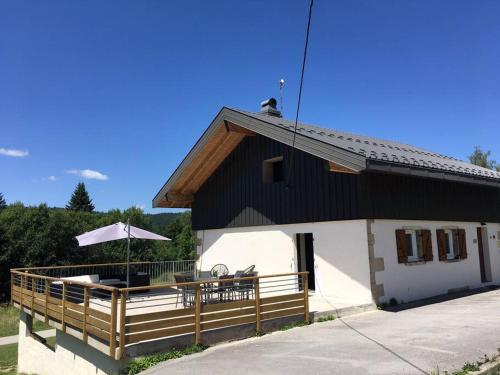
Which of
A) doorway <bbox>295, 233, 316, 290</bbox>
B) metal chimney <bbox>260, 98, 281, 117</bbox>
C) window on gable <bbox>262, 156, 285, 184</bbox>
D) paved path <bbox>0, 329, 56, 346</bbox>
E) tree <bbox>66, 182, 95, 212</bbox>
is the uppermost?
tree <bbox>66, 182, 95, 212</bbox>

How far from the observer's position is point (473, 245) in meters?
13.6

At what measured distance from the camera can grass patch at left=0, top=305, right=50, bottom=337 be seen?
17478 mm

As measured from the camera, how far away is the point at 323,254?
35.0 feet

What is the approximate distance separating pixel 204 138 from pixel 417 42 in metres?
7.00

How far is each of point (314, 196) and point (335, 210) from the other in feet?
2.61

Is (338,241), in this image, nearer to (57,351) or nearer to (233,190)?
(233,190)

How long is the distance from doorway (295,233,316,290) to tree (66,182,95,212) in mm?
47694

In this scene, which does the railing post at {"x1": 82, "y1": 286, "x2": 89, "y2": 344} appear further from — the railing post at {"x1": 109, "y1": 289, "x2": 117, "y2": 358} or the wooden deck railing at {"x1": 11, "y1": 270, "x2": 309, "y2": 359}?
the railing post at {"x1": 109, "y1": 289, "x2": 117, "y2": 358}

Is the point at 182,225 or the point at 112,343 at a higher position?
the point at 182,225

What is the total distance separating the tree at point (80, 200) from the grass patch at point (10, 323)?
3486 cm

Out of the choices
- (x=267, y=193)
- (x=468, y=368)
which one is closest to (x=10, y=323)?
(x=267, y=193)

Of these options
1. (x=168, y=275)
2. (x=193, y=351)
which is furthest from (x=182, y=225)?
(x=193, y=351)

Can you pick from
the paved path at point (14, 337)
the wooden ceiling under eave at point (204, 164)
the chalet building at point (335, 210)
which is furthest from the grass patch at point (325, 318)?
the paved path at point (14, 337)

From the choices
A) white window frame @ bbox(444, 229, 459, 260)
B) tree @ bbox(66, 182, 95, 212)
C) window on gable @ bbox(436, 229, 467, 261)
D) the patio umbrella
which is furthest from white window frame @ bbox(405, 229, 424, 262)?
tree @ bbox(66, 182, 95, 212)
